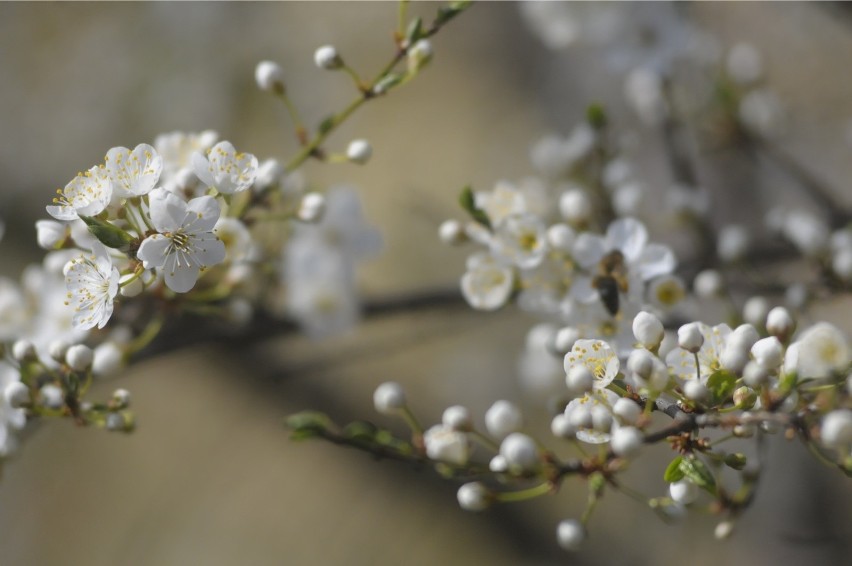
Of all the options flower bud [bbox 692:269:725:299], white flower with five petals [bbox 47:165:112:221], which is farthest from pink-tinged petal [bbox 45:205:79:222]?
flower bud [bbox 692:269:725:299]

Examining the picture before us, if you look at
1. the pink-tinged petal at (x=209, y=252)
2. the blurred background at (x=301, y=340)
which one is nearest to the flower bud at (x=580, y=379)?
the pink-tinged petal at (x=209, y=252)

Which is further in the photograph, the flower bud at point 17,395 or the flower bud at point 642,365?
A: the flower bud at point 17,395

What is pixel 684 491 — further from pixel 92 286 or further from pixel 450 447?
pixel 92 286

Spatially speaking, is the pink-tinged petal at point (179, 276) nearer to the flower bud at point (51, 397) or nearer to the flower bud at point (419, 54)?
the flower bud at point (51, 397)

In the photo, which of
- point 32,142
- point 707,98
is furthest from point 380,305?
point 32,142

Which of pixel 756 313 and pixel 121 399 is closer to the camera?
pixel 121 399

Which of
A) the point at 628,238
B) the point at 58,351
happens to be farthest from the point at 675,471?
the point at 58,351

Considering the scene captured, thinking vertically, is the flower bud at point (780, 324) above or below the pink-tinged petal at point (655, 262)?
below
